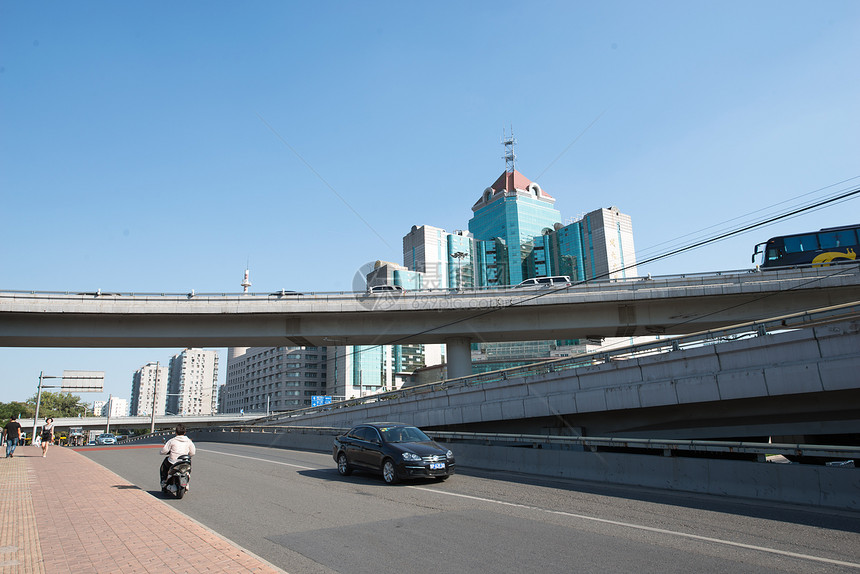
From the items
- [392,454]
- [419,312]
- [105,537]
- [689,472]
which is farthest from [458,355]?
[105,537]

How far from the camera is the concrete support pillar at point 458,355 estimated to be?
4125cm

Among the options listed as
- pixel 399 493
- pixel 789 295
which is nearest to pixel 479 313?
pixel 789 295

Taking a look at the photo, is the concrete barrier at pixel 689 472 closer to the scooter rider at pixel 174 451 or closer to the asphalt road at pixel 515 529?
the asphalt road at pixel 515 529

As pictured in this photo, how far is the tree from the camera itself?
4850 inches

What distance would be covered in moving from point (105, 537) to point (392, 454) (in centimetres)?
692

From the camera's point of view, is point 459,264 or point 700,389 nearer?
point 700,389

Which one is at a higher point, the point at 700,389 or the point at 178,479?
the point at 700,389

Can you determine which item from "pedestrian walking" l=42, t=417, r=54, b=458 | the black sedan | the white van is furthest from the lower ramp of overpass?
"pedestrian walking" l=42, t=417, r=54, b=458

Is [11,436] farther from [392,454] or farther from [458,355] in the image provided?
[458,355]

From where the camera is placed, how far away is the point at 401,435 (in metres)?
14.4

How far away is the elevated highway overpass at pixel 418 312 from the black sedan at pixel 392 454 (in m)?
→ 22.0

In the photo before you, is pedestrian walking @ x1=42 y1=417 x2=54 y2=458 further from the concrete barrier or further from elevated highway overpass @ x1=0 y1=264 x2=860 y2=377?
the concrete barrier

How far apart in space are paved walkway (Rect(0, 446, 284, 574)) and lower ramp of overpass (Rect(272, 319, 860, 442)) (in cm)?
1364

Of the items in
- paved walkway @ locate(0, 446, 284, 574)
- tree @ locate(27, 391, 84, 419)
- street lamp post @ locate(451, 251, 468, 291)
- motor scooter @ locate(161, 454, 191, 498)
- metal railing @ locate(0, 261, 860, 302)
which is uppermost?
street lamp post @ locate(451, 251, 468, 291)
